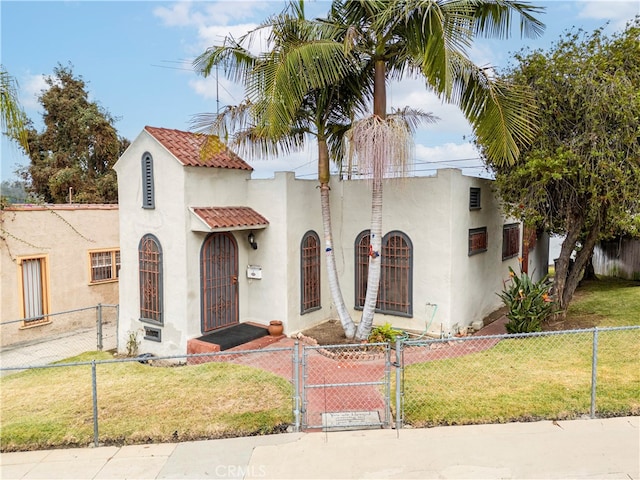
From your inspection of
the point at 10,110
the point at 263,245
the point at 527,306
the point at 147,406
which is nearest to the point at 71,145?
the point at 263,245

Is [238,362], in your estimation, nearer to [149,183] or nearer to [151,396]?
[151,396]

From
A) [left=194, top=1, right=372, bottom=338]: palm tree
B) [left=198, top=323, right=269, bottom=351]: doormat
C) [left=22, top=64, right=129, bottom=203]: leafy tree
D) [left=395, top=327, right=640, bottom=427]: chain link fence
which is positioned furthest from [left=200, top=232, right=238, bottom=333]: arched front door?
[left=22, top=64, right=129, bottom=203]: leafy tree

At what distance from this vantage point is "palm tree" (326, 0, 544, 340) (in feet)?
26.8

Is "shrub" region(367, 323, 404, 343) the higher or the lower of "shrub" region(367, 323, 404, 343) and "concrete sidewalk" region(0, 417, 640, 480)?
the higher

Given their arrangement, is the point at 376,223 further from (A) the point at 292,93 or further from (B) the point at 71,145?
(B) the point at 71,145

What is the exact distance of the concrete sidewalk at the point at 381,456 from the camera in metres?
Result: 5.05

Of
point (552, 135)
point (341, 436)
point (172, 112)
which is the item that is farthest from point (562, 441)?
point (172, 112)

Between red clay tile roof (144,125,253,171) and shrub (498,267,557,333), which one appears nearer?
red clay tile roof (144,125,253,171)

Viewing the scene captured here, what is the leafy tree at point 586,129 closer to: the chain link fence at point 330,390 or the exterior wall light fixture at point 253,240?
the chain link fence at point 330,390

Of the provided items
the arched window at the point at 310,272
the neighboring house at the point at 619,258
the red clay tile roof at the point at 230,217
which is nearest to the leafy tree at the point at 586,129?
the arched window at the point at 310,272

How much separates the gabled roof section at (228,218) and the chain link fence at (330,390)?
9.39 feet

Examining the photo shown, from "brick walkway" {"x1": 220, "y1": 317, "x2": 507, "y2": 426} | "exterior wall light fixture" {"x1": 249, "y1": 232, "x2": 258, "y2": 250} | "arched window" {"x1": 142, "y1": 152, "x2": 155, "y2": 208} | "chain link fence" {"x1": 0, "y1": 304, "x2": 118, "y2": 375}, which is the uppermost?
"arched window" {"x1": 142, "y1": 152, "x2": 155, "y2": 208}

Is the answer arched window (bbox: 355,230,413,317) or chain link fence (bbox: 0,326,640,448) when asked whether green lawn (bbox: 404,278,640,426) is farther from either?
arched window (bbox: 355,230,413,317)

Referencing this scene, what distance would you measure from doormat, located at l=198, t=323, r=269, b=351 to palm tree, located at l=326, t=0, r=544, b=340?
2.41 meters
